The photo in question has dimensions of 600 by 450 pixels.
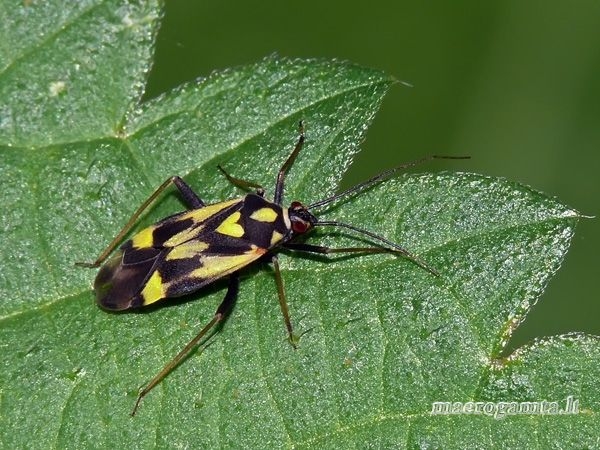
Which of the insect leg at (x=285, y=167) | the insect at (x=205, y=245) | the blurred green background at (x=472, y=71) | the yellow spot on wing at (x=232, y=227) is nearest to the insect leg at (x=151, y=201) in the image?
the insect at (x=205, y=245)

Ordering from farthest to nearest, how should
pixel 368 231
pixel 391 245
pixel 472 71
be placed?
pixel 472 71
pixel 368 231
pixel 391 245

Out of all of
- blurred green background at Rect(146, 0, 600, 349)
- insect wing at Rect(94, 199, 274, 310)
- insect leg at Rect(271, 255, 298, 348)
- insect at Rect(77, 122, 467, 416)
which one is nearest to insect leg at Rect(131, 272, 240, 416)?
insect at Rect(77, 122, 467, 416)

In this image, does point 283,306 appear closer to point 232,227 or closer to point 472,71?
point 232,227

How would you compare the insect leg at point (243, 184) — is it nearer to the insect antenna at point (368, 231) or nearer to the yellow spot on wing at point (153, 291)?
the insect antenna at point (368, 231)

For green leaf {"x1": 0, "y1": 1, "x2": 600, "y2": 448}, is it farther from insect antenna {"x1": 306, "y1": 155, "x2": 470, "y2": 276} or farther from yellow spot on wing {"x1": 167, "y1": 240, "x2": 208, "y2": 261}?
yellow spot on wing {"x1": 167, "y1": 240, "x2": 208, "y2": 261}

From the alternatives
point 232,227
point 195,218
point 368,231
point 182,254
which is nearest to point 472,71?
point 368,231

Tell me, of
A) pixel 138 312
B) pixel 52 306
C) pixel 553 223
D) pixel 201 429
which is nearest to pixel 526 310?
pixel 553 223
